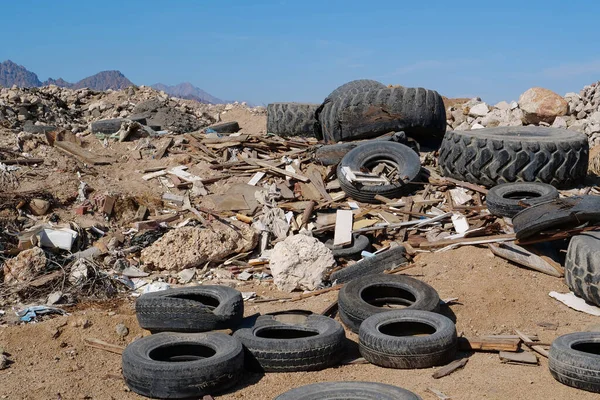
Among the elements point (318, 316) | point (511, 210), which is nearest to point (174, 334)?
point (318, 316)

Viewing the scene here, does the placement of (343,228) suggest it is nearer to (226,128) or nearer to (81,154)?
(81,154)

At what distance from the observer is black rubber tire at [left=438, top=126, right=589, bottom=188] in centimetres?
975

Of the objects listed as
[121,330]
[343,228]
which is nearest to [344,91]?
[343,228]

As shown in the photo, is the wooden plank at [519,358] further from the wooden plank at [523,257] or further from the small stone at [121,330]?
the small stone at [121,330]

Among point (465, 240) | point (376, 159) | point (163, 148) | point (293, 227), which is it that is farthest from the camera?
point (163, 148)

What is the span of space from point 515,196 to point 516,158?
0.72 meters

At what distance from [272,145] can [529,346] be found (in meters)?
7.59

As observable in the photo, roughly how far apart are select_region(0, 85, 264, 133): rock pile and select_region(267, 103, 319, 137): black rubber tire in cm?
337

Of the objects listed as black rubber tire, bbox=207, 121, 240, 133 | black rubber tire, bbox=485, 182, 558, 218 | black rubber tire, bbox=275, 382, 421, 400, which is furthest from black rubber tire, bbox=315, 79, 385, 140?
black rubber tire, bbox=275, 382, 421, 400

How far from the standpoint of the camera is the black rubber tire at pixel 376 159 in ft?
33.1

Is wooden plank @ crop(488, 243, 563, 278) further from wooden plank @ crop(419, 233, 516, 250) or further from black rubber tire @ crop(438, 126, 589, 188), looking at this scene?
black rubber tire @ crop(438, 126, 589, 188)

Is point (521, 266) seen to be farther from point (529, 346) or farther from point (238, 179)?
point (238, 179)

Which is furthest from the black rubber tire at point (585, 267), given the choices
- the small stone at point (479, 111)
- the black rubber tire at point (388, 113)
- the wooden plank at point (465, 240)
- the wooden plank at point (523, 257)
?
the small stone at point (479, 111)

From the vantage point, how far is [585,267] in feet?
22.8
